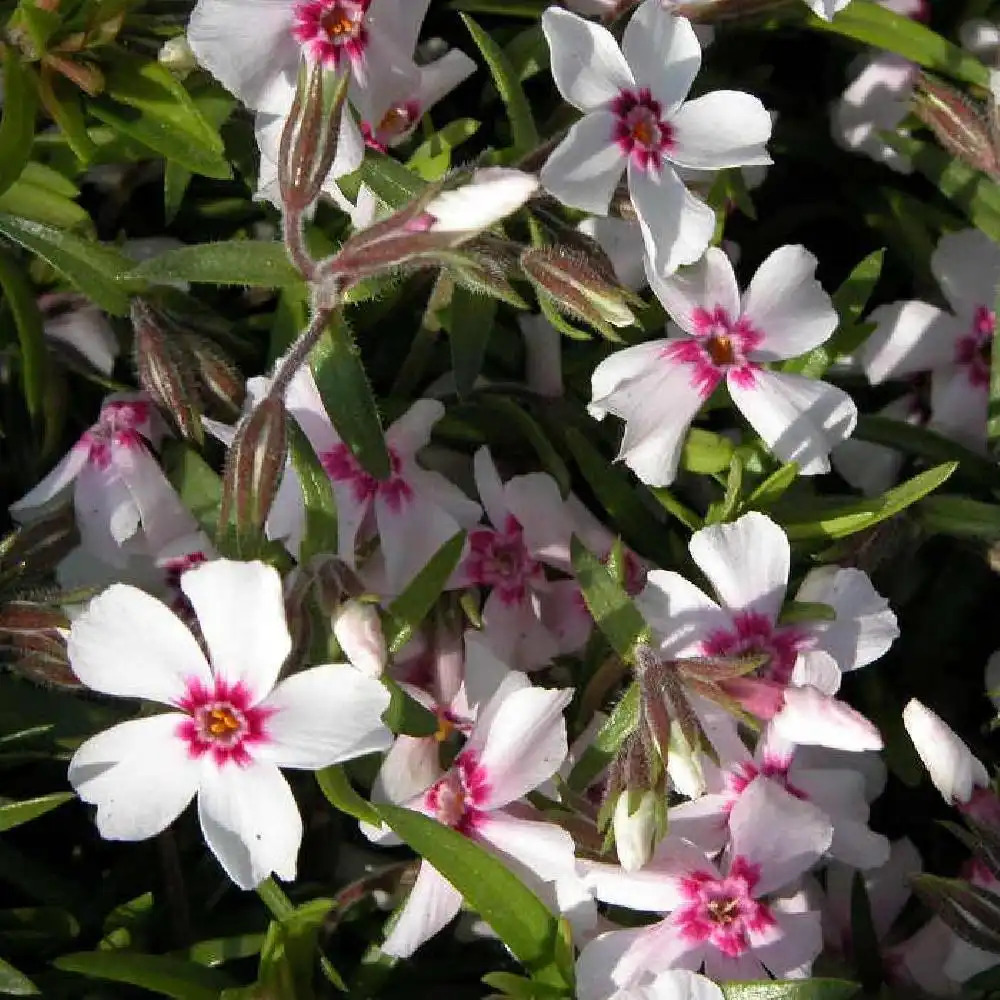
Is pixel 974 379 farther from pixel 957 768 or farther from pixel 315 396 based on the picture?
pixel 315 396

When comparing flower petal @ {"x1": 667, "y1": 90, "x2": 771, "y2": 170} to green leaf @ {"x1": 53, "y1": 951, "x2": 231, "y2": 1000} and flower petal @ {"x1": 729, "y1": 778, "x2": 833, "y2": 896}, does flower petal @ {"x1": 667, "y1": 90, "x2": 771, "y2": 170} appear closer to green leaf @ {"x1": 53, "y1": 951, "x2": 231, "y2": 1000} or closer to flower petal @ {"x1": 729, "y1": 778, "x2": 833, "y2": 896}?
flower petal @ {"x1": 729, "y1": 778, "x2": 833, "y2": 896}

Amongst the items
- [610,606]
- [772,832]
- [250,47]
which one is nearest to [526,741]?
[610,606]

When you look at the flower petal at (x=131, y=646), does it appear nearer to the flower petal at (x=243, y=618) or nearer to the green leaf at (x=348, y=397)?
the flower petal at (x=243, y=618)

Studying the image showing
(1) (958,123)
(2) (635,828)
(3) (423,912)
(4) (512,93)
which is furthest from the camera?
(1) (958,123)

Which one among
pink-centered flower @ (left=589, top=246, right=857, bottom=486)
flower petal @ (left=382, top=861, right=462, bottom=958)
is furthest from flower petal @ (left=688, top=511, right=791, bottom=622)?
flower petal @ (left=382, top=861, right=462, bottom=958)

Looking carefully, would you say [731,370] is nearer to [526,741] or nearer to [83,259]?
[526,741]

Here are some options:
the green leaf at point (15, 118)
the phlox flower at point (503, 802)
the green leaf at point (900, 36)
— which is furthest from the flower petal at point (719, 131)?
the green leaf at point (15, 118)
